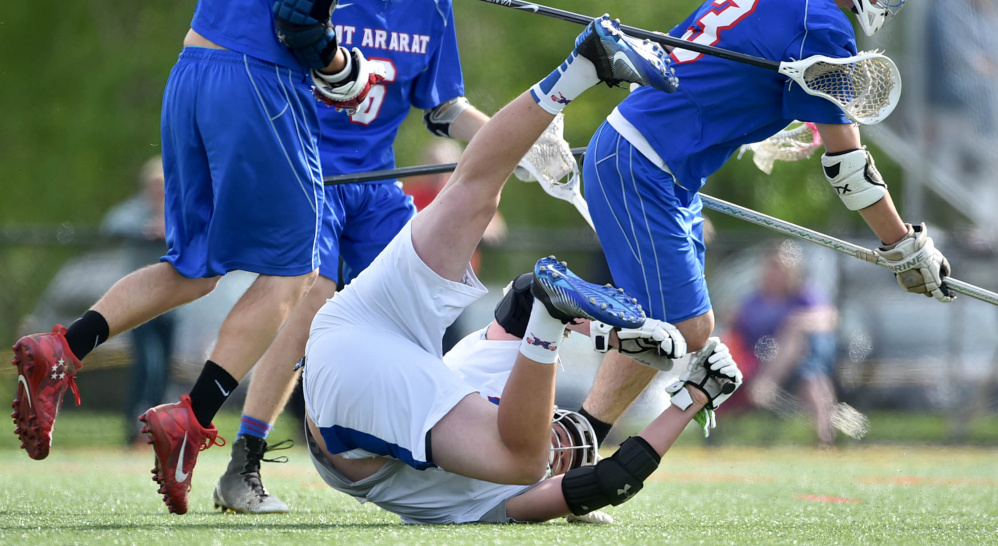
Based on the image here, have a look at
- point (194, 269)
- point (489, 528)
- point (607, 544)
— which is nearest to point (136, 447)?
point (194, 269)

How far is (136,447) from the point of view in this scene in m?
7.47

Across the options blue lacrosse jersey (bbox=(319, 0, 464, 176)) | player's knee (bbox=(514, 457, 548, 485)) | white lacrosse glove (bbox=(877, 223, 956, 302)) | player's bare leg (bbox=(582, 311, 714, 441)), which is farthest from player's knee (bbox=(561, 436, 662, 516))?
blue lacrosse jersey (bbox=(319, 0, 464, 176))

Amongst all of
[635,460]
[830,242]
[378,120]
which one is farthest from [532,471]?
[378,120]

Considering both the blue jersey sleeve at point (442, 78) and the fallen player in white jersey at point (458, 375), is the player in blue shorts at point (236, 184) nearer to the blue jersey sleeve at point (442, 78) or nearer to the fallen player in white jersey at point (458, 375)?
the fallen player in white jersey at point (458, 375)

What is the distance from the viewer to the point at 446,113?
187 inches

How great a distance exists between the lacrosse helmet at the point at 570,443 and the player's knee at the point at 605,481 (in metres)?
0.24

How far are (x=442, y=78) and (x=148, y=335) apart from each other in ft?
12.2

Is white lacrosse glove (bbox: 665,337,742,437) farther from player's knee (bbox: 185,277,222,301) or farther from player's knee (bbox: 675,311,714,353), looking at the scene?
player's knee (bbox: 185,277,222,301)

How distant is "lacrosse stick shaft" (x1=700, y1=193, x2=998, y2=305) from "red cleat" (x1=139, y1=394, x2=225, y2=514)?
82.3 inches

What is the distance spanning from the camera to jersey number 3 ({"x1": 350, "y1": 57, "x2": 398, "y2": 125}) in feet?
14.7

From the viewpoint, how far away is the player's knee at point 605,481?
3328 millimetres

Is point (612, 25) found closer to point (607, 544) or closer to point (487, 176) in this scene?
point (487, 176)

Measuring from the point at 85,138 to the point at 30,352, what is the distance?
9112 mm

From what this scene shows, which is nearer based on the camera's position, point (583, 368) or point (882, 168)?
point (583, 368)
